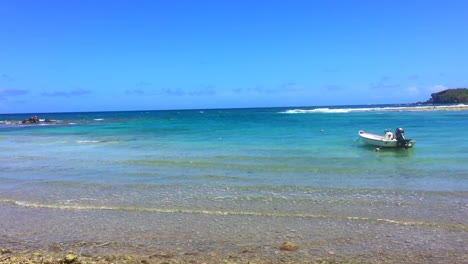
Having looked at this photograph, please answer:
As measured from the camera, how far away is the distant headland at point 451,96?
144625 mm

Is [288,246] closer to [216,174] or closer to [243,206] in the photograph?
[243,206]

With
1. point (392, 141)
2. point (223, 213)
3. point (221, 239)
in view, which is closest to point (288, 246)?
point (221, 239)

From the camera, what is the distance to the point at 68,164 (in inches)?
699

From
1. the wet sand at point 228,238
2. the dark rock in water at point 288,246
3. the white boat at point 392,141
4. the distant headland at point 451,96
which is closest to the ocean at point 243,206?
the wet sand at point 228,238

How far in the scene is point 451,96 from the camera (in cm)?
15038

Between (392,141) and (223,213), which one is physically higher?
(392,141)

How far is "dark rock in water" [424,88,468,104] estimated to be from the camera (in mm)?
144625

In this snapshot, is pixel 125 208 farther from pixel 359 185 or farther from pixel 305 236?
pixel 359 185

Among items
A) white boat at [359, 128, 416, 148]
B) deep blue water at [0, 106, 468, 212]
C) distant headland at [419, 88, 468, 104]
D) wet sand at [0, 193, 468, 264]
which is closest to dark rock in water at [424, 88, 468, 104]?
distant headland at [419, 88, 468, 104]

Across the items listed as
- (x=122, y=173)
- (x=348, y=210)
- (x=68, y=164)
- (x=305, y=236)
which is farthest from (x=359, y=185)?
(x=68, y=164)

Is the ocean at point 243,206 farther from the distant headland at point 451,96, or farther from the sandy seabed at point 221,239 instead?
the distant headland at point 451,96

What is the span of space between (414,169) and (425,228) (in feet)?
24.6

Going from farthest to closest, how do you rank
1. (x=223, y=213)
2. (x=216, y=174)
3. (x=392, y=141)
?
(x=392, y=141) → (x=216, y=174) → (x=223, y=213)

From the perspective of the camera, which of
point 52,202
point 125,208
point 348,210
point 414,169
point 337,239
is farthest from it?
point 414,169
